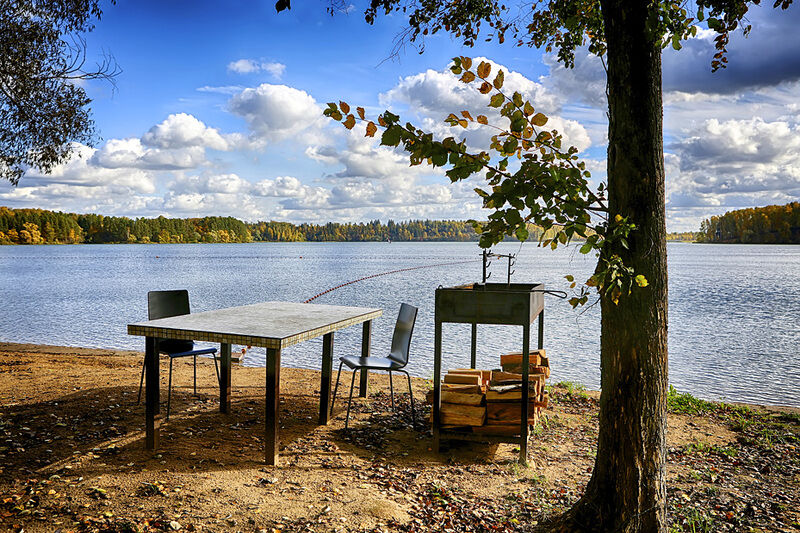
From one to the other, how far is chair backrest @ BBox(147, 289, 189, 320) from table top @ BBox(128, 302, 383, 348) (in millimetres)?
838

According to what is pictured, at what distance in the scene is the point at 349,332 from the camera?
15.4m

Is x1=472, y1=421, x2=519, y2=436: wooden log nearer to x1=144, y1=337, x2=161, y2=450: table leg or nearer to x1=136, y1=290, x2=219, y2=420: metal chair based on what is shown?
x1=144, y1=337, x2=161, y2=450: table leg

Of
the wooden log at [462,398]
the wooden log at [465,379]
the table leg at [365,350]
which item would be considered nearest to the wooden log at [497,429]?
the wooden log at [462,398]

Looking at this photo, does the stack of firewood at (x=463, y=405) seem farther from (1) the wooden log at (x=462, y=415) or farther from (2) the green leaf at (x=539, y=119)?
(2) the green leaf at (x=539, y=119)

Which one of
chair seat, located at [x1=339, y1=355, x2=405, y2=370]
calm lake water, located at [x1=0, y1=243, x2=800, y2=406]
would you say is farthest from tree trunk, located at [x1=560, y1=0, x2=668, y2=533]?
calm lake water, located at [x1=0, y1=243, x2=800, y2=406]

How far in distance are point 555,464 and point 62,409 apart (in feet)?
15.4

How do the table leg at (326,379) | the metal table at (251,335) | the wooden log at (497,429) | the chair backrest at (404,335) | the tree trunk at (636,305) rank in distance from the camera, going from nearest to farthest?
the tree trunk at (636,305) < the metal table at (251,335) < the wooden log at (497,429) < the table leg at (326,379) < the chair backrest at (404,335)

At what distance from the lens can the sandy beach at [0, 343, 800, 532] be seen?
11.7 feet

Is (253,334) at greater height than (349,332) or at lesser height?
greater

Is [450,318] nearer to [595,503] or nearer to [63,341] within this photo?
[595,503]

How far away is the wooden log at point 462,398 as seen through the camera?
16.6ft

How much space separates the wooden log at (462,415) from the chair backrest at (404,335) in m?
0.73

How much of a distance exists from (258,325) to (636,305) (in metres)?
3.07

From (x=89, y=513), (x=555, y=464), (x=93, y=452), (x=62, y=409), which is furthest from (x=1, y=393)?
(x=555, y=464)
